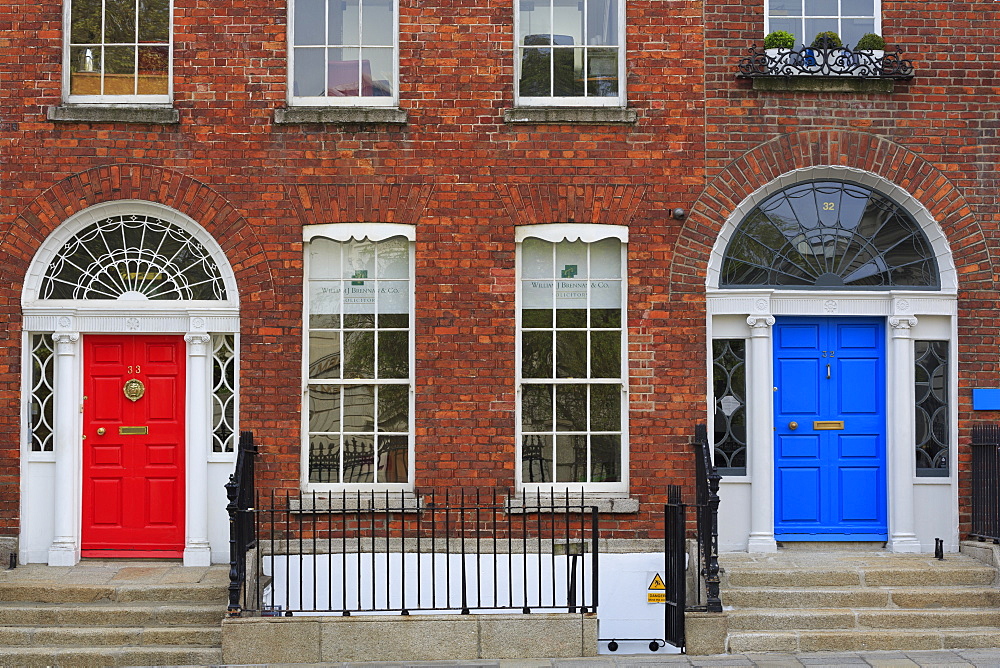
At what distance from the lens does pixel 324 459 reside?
9.63 meters

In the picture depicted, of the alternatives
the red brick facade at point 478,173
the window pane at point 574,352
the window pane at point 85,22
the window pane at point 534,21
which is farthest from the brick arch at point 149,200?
the window pane at point 534,21

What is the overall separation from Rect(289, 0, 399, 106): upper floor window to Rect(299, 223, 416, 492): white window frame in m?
1.23

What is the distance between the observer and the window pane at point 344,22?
32.0 ft

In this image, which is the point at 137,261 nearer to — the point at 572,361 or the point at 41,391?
the point at 41,391

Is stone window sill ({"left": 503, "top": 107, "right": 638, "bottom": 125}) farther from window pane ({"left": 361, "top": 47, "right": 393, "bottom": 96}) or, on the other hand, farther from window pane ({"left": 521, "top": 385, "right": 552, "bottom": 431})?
window pane ({"left": 521, "top": 385, "right": 552, "bottom": 431})

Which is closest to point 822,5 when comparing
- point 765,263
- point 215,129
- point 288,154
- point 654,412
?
point 765,263

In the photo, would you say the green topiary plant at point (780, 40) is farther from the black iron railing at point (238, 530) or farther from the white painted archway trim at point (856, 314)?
the black iron railing at point (238, 530)

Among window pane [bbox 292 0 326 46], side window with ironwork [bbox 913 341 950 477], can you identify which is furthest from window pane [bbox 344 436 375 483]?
side window with ironwork [bbox 913 341 950 477]

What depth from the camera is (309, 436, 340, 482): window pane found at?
962 centimetres

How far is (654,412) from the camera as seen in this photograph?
9.48m

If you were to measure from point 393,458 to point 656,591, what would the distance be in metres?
2.63

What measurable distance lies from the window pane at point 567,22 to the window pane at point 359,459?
410 centimetres

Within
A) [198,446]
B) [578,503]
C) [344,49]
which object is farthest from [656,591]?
[344,49]

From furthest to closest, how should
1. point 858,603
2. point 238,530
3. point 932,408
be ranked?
1. point 932,408
2. point 858,603
3. point 238,530
